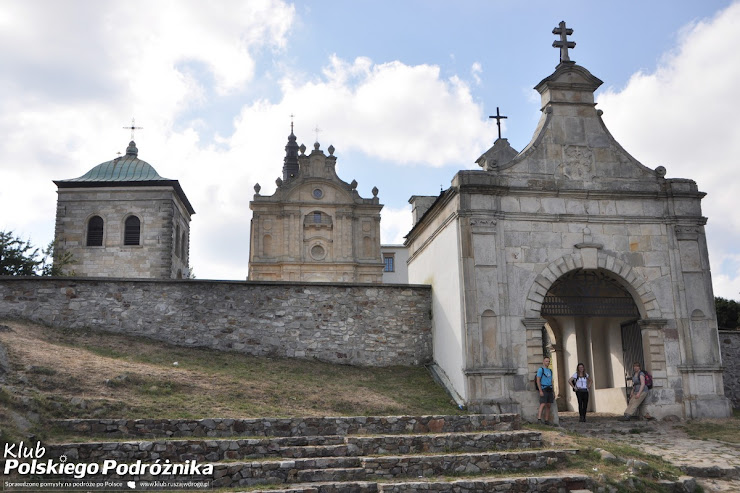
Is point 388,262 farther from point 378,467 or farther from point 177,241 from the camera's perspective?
point 378,467

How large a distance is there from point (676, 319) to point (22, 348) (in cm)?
1506

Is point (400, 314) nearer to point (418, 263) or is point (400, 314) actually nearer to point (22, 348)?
point (418, 263)

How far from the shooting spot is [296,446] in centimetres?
1074

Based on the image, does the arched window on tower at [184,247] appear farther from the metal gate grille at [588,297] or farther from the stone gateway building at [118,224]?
the metal gate grille at [588,297]

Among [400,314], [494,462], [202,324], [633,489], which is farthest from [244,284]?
[633,489]

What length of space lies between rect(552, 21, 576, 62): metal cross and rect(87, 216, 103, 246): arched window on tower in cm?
2265

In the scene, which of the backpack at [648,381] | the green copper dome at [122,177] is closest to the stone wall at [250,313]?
the backpack at [648,381]

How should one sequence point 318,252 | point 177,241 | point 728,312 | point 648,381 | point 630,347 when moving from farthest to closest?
point 318,252 → point 177,241 → point 728,312 → point 630,347 → point 648,381

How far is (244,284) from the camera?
17.2m

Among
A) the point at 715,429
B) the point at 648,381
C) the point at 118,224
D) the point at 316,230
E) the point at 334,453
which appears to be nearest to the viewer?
the point at 334,453

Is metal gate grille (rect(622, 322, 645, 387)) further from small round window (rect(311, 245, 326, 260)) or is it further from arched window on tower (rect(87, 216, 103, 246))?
small round window (rect(311, 245, 326, 260))

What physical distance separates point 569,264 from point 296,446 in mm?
8516

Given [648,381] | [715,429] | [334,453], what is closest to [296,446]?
[334,453]

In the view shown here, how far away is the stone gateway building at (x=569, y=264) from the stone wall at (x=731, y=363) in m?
3.14
